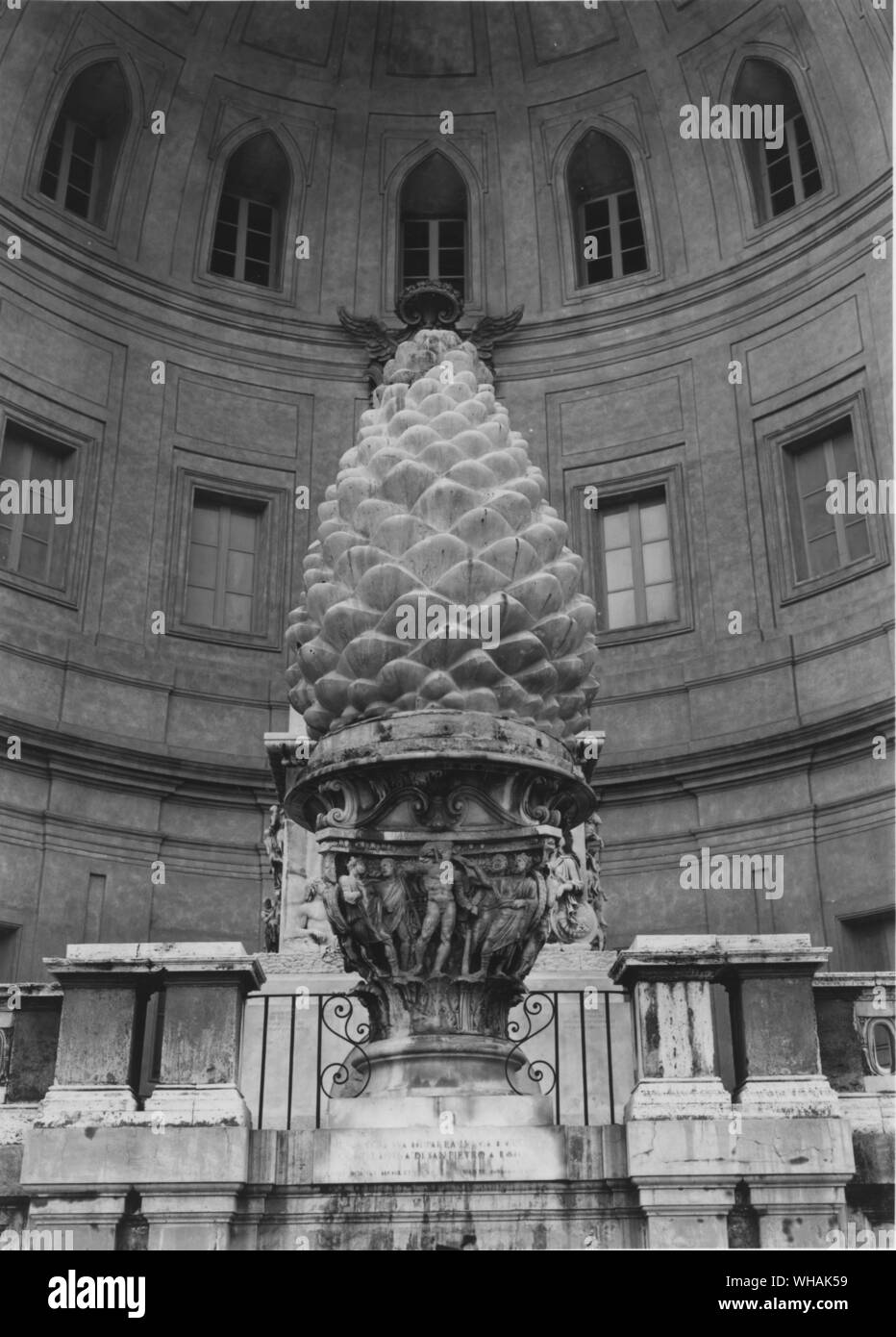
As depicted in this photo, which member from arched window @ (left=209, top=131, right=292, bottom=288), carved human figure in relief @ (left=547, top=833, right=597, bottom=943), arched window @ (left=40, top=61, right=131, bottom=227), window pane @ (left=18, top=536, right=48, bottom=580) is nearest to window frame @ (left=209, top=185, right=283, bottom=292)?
arched window @ (left=209, top=131, right=292, bottom=288)

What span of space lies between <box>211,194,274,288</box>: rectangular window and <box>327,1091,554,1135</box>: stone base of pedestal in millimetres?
16675

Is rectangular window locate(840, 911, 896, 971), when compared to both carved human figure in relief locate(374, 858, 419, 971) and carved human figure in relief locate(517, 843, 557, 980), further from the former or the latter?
carved human figure in relief locate(374, 858, 419, 971)

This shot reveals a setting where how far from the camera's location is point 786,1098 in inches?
213

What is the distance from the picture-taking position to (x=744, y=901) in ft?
53.9

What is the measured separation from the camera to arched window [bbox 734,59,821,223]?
18781 millimetres

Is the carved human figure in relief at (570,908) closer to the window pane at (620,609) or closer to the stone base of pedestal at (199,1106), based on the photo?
the stone base of pedestal at (199,1106)

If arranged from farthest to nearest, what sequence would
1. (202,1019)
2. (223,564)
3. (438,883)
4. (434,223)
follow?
(434,223)
(223,564)
(202,1019)
(438,883)

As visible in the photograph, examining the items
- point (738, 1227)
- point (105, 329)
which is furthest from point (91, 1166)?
point (105, 329)

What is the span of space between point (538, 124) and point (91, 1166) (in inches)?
717

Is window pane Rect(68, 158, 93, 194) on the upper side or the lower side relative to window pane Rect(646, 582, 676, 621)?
upper

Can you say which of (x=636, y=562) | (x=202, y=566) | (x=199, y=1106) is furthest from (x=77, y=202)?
(x=199, y=1106)

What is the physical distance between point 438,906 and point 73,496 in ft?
45.1

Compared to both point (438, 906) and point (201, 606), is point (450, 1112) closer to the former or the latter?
point (438, 906)
